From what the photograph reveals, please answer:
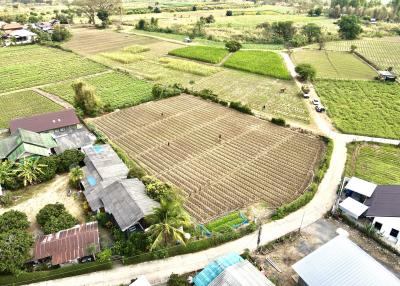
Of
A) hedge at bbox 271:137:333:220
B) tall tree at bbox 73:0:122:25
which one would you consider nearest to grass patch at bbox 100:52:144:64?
tall tree at bbox 73:0:122:25

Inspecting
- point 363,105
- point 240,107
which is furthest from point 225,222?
point 363,105

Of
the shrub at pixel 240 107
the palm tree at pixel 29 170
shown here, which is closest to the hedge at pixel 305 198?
the shrub at pixel 240 107

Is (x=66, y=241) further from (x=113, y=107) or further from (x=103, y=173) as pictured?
(x=113, y=107)

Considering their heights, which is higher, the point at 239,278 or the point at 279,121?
the point at 279,121

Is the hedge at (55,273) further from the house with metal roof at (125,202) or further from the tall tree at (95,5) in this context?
the tall tree at (95,5)

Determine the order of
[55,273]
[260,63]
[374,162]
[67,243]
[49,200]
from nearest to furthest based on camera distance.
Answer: [55,273]
[67,243]
[49,200]
[374,162]
[260,63]

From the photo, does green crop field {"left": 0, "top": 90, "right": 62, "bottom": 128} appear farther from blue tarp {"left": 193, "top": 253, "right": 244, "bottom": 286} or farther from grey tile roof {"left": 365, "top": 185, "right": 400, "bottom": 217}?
grey tile roof {"left": 365, "top": 185, "right": 400, "bottom": 217}

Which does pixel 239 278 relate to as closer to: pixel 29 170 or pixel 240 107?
pixel 29 170
